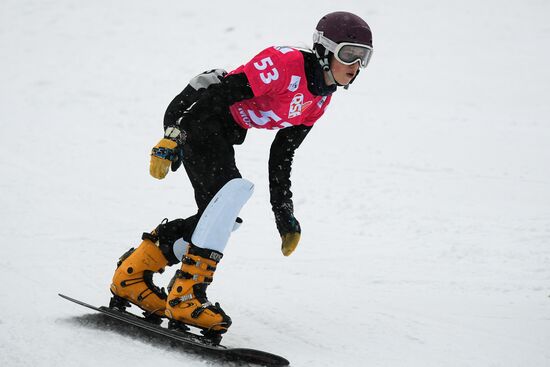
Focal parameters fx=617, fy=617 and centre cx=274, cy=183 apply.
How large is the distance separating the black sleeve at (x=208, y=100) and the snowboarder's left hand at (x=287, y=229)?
2.53 feet

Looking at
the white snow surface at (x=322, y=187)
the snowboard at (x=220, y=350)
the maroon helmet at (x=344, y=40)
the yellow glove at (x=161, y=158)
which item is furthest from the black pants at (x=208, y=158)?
the white snow surface at (x=322, y=187)

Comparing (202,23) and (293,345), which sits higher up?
(202,23)

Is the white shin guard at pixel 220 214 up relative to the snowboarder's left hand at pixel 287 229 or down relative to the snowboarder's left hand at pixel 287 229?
up

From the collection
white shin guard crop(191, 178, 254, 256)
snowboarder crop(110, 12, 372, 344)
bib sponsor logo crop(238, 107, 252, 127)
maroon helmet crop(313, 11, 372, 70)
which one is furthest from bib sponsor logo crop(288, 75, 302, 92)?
white shin guard crop(191, 178, 254, 256)

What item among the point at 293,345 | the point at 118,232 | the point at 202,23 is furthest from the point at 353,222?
the point at 202,23

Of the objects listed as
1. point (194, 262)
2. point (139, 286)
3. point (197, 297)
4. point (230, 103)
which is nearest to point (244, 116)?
point (230, 103)

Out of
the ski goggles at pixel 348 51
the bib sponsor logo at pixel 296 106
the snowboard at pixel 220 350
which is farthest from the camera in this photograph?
the bib sponsor logo at pixel 296 106

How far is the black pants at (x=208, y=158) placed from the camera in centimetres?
370

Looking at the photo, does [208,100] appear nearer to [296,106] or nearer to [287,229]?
[296,106]

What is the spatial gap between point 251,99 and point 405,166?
5.31 m

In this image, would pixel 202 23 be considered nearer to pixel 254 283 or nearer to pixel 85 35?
pixel 85 35

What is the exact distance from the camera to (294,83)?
3729 mm

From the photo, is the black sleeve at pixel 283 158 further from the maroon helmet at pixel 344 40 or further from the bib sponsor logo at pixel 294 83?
the maroon helmet at pixel 344 40

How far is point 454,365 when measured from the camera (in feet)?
11.9
